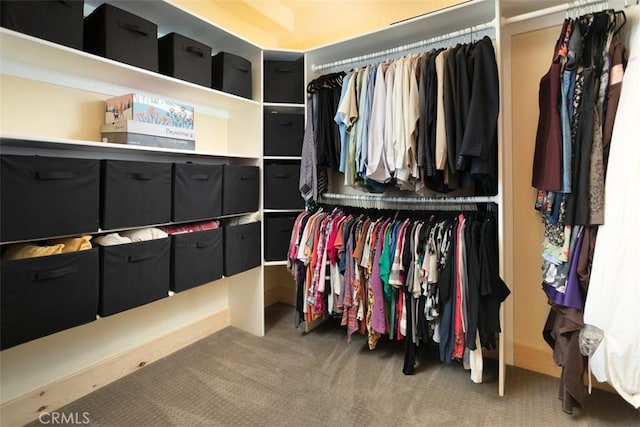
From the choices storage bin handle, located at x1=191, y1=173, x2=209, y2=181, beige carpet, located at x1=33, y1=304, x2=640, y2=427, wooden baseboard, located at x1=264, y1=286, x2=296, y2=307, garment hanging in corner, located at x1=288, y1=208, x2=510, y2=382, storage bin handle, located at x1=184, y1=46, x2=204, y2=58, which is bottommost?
beige carpet, located at x1=33, y1=304, x2=640, y2=427

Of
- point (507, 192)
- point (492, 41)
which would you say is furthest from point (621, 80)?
point (507, 192)

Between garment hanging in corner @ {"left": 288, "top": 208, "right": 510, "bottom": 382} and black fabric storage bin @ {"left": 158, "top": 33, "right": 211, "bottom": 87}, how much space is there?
1.13m

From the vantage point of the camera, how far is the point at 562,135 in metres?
1.58

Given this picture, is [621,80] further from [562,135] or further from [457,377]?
[457,377]

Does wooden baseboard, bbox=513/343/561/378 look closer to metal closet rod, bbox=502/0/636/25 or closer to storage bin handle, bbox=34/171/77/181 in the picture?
metal closet rod, bbox=502/0/636/25

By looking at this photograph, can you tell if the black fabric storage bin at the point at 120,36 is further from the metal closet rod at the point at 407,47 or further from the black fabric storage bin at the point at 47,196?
the metal closet rod at the point at 407,47

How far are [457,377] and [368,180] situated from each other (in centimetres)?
129

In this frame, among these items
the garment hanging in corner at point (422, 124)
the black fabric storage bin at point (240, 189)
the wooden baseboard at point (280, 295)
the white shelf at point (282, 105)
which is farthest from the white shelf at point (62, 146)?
the wooden baseboard at point (280, 295)

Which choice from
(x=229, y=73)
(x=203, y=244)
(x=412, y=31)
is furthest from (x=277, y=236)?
(x=412, y=31)

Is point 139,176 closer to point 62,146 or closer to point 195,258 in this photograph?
point 62,146

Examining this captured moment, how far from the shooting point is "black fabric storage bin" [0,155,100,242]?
47.8 inches

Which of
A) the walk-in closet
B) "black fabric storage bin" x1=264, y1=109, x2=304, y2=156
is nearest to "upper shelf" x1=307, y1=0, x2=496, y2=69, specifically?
the walk-in closet

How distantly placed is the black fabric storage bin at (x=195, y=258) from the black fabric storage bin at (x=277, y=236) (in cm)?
42

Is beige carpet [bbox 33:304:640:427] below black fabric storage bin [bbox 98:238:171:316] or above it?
below
